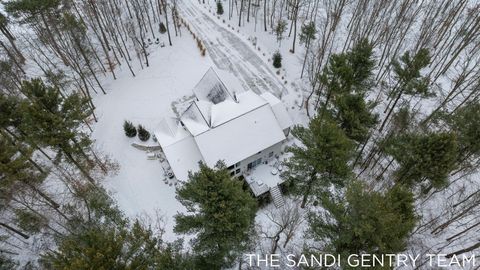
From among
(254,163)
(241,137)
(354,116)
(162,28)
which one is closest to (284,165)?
(254,163)

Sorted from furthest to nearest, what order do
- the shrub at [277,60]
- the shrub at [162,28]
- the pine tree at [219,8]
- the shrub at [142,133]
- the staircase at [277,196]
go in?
the pine tree at [219,8]
the shrub at [162,28]
the shrub at [277,60]
the shrub at [142,133]
the staircase at [277,196]

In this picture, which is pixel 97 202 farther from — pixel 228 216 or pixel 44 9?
pixel 44 9

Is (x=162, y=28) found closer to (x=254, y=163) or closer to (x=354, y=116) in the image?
(x=254, y=163)

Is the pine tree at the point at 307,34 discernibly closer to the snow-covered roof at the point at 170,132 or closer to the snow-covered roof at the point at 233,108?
the snow-covered roof at the point at 233,108

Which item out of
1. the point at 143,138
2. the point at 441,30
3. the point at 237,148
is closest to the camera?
the point at 237,148

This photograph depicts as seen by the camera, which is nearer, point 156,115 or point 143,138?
Answer: point 143,138

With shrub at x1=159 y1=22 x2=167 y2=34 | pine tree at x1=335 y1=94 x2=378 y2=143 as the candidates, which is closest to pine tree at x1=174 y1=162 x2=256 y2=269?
pine tree at x1=335 y1=94 x2=378 y2=143

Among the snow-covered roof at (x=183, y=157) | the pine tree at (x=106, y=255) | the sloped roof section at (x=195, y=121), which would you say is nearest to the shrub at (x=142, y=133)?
the snow-covered roof at (x=183, y=157)

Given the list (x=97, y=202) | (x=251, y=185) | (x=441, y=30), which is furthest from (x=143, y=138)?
(x=441, y=30)

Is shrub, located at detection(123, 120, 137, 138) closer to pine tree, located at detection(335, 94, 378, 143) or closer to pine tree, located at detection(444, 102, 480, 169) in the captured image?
pine tree, located at detection(335, 94, 378, 143)
